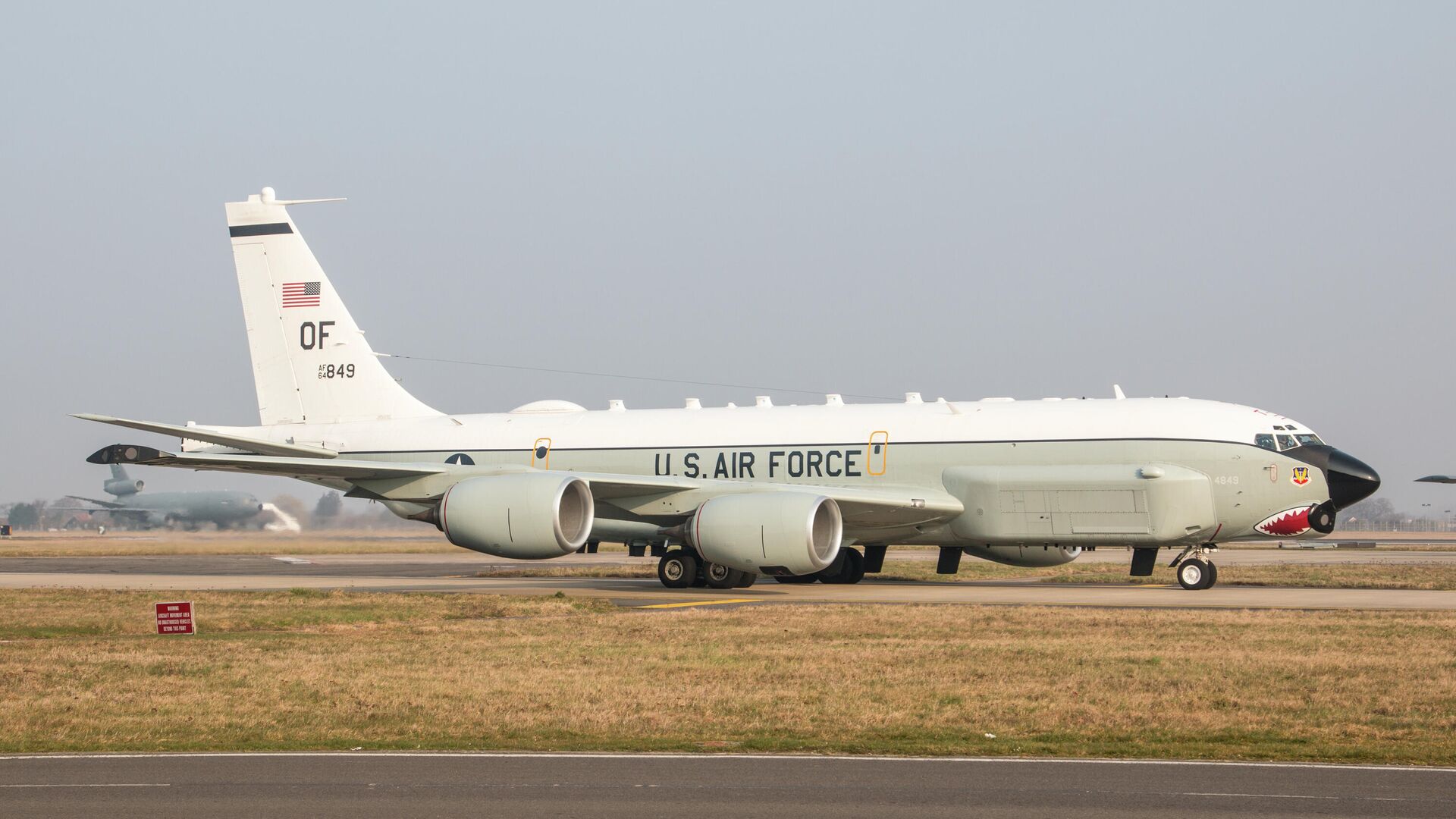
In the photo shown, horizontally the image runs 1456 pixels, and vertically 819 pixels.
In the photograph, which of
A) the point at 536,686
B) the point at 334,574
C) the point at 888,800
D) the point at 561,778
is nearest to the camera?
the point at 888,800

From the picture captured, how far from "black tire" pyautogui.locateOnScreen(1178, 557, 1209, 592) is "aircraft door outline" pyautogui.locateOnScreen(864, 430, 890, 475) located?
644 cm

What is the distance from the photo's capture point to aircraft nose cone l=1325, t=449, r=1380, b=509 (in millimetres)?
29422

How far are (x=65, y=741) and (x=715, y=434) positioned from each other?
911 inches

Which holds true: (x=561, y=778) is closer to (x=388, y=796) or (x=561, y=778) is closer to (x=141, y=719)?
(x=388, y=796)

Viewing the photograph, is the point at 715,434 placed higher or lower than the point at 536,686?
higher

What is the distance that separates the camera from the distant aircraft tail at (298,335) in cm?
3969

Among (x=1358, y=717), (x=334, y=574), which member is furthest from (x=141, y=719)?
(x=334, y=574)

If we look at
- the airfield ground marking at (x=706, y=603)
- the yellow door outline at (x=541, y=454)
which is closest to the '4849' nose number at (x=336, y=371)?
the yellow door outline at (x=541, y=454)

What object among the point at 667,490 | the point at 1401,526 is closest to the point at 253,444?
the point at 667,490

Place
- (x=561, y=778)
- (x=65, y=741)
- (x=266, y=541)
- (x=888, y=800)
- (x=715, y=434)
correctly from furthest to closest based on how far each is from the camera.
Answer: (x=266, y=541) < (x=715, y=434) < (x=65, y=741) < (x=561, y=778) < (x=888, y=800)

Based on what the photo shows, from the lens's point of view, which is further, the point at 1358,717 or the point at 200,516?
the point at 200,516

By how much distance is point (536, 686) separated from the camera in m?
15.3

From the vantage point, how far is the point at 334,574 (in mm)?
38281

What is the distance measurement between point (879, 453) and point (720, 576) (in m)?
4.38
